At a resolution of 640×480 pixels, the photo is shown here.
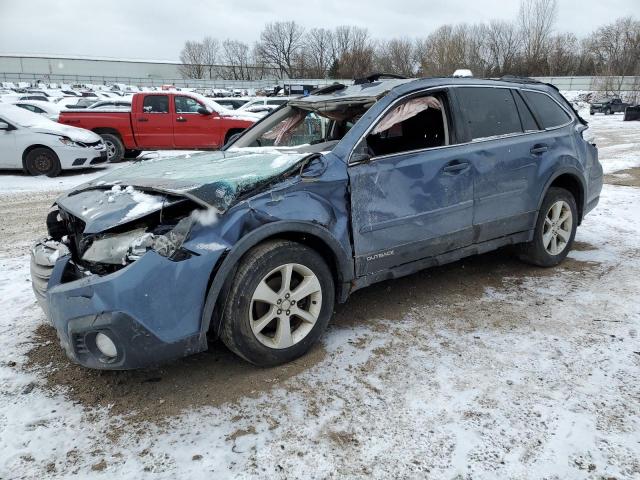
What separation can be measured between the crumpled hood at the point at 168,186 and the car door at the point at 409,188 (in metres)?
0.50

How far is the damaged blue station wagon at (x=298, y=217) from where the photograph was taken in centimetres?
255

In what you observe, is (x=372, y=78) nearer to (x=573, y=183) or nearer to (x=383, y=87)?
(x=383, y=87)

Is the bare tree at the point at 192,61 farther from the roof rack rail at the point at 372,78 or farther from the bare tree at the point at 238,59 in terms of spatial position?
the roof rack rail at the point at 372,78

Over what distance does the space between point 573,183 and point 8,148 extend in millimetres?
10229

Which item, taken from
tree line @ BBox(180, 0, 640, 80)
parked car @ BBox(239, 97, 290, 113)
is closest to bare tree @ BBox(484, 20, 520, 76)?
tree line @ BBox(180, 0, 640, 80)

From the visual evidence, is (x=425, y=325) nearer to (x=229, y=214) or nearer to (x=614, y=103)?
(x=229, y=214)

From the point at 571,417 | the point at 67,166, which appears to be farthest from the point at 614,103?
the point at 571,417

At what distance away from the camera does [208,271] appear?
260cm

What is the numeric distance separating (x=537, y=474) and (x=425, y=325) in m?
1.47

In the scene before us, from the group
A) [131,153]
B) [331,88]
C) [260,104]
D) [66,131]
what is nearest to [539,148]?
[331,88]

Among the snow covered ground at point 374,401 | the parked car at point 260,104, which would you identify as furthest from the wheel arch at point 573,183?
the parked car at point 260,104

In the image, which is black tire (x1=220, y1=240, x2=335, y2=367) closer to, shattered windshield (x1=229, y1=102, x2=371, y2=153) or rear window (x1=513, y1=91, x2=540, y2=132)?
shattered windshield (x1=229, y1=102, x2=371, y2=153)

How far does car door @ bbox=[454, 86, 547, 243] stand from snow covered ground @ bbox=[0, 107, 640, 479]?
67cm

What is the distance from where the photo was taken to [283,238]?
2963mm
